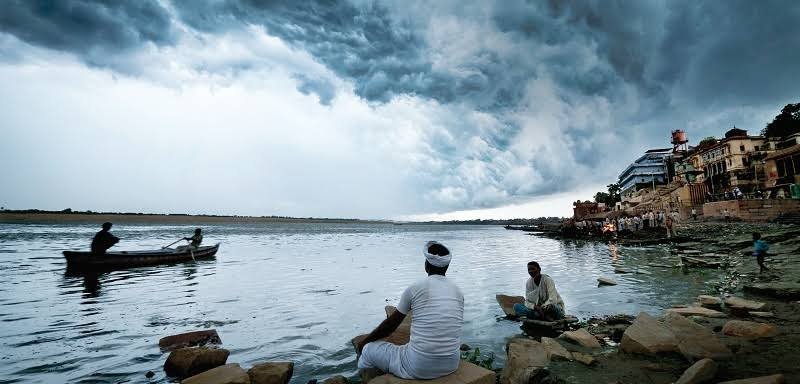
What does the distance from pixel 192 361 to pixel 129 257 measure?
Result: 59.4ft

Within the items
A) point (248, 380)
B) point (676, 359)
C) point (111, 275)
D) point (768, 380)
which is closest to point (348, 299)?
point (248, 380)

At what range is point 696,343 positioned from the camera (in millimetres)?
5680

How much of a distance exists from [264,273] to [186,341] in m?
11.4

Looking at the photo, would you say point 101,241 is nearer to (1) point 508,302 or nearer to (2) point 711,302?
(1) point 508,302

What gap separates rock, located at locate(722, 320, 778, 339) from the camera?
6.19 m

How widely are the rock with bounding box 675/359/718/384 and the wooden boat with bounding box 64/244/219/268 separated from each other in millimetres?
24031

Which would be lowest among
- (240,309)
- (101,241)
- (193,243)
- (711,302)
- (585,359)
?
(240,309)

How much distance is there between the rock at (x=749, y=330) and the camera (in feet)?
20.3

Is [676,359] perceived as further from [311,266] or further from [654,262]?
[311,266]

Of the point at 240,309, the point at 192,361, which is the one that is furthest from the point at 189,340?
the point at 240,309

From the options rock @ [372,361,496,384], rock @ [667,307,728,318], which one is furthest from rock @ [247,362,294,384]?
rock @ [667,307,728,318]

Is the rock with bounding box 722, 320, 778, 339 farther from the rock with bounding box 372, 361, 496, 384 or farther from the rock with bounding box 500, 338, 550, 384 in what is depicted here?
the rock with bounding box 372, 361, 496, 384

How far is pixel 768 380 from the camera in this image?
3607 millimetres

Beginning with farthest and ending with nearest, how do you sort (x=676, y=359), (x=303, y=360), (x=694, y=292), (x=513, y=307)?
(x=694, y=292) → (x=513, y=307) → (x=303, y=360) → (x=676, y=359)
